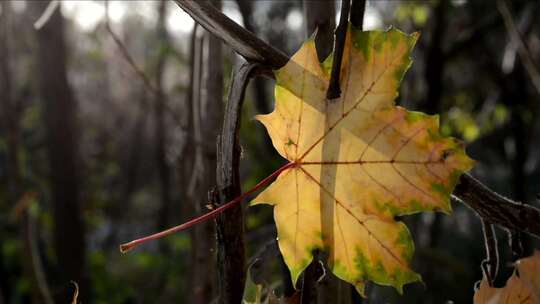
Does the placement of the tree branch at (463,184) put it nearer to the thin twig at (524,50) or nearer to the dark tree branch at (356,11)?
the dark tree branch at (356,11)

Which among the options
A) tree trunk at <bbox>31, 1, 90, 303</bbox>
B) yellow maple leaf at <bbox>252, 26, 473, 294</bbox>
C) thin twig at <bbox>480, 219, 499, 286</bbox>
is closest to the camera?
yellow maple leaf at <bbox>252, 26, 473, 294</bbox>

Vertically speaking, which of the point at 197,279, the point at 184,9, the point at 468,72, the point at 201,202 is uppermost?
the point at 184,9

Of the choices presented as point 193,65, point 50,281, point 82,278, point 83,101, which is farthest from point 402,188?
point 83,101

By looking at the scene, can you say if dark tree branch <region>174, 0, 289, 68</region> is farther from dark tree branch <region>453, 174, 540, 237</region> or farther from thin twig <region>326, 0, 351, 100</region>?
dark tree branch <region>453, 174, 540, 237</region>

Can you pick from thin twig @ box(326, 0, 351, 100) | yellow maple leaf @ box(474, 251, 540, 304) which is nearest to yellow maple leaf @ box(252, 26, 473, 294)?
thin twig @ box(326, 0, 351, 100)

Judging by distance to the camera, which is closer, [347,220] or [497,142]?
[347,220]

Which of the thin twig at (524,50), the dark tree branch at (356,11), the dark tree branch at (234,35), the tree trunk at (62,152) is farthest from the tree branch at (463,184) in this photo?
the tree trunk at (62,152)

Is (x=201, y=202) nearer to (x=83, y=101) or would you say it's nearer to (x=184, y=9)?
(x=184, y=9)
